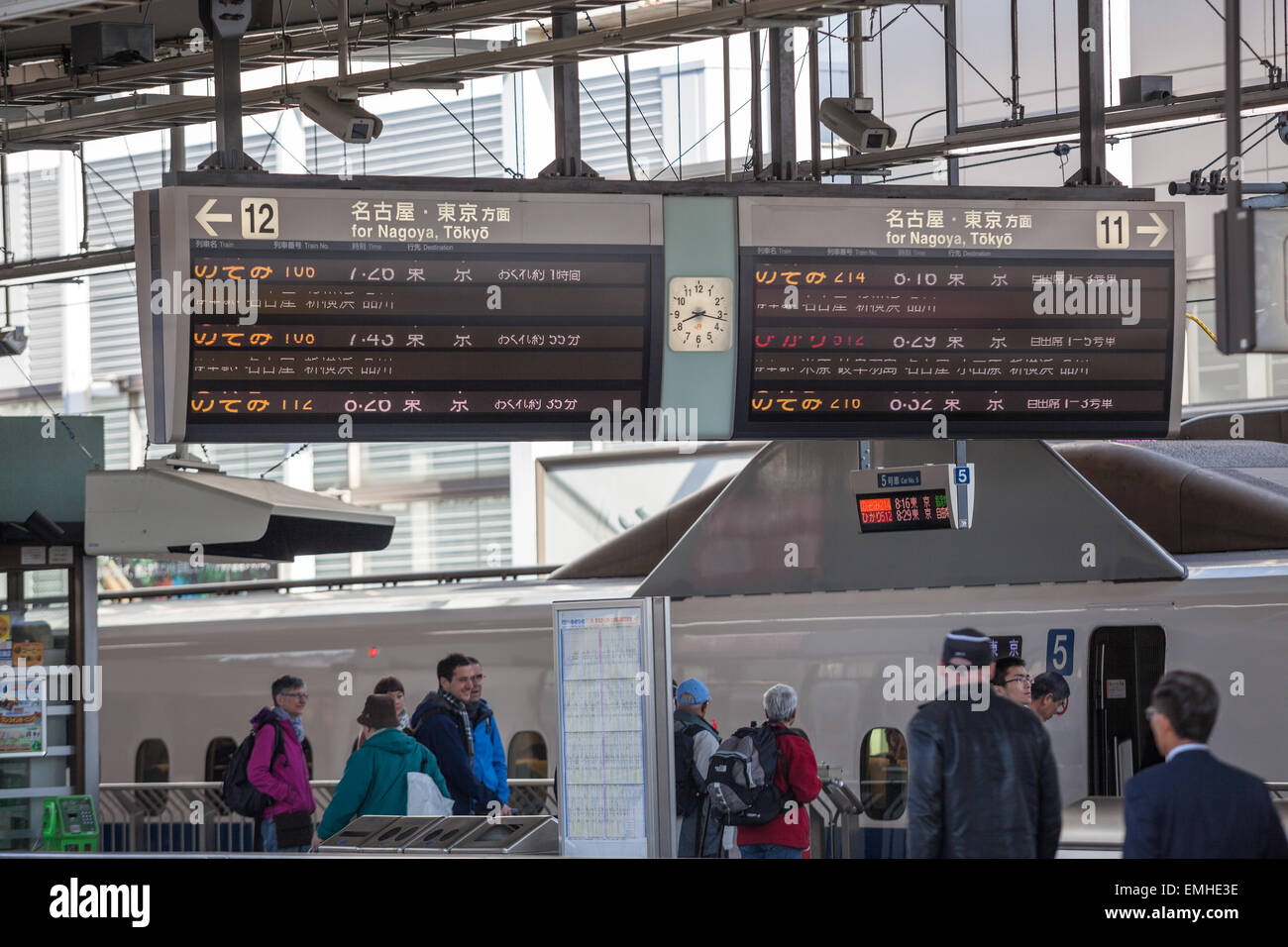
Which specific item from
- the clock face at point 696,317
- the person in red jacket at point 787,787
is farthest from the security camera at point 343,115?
the person in red jacket at point 787,787

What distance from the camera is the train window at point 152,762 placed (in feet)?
53.9

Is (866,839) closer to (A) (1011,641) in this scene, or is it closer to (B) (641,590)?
(A) (1011,641)

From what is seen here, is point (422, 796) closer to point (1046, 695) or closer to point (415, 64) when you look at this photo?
point (1046, 695)

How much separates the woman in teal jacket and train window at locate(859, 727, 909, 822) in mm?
3655

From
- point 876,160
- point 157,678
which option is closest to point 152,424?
point 876,160

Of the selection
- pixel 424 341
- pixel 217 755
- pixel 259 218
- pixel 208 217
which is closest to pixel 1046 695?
pixel 424 341

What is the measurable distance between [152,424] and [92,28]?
4105 mm

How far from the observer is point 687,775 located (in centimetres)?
941

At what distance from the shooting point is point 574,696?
862cm

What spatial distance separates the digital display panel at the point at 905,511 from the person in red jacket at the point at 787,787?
137cm

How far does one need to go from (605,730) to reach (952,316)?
2.52 metres

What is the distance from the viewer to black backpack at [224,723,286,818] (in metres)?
10.5

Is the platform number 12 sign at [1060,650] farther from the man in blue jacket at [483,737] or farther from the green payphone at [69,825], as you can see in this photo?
the green payphone at [69,825]

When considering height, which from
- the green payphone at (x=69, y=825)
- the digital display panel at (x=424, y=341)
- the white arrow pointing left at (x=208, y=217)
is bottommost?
the green payphone at (x=69, y=825)
